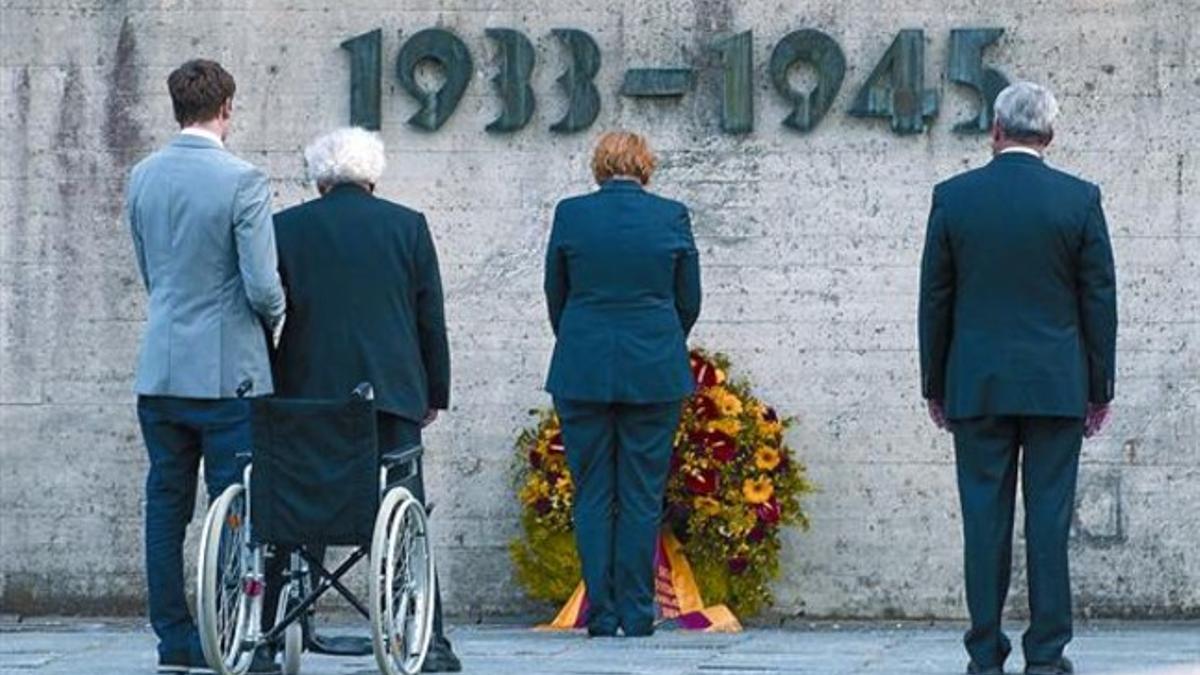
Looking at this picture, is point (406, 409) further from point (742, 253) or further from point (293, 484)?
point (742, 253)

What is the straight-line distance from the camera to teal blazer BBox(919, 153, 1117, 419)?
855 centimetres

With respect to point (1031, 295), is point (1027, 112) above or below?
above

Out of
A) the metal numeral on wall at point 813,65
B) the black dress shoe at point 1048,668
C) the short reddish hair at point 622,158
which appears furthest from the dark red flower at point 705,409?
the black dress shoe at point 1048,668

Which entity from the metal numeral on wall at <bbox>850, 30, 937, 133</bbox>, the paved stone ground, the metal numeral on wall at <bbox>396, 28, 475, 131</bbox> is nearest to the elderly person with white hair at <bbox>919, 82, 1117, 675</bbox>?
the paved stone ground

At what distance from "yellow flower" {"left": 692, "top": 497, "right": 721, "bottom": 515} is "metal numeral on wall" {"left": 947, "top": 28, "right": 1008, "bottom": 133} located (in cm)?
173

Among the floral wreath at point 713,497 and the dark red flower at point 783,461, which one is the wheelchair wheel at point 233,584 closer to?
the floral wreath at point 713,497

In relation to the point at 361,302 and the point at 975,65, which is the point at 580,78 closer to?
the point at 975,65

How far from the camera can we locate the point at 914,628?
11.2 meters

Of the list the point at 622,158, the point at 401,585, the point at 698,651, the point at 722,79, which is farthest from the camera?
the point at 722,79

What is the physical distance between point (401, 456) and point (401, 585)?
0.37 metres

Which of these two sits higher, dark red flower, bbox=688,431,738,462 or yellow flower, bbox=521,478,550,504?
dark red flower, bbox=688,431,738,462

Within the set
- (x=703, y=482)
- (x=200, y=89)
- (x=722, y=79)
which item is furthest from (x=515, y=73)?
(x=200, y=89)

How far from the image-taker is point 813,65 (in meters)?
11.4

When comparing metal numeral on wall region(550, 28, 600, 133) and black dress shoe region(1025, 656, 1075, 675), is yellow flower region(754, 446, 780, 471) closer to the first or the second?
metal numeral on wall region(550, 28, 600, 133)
